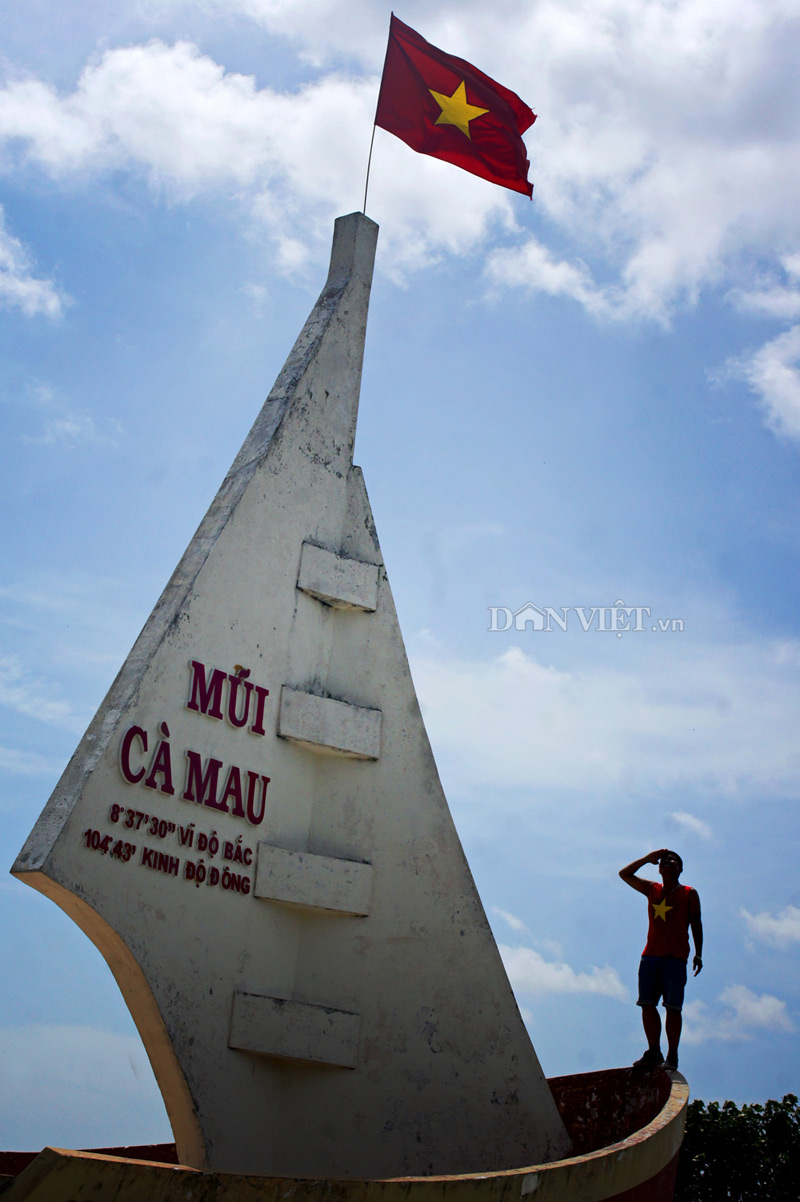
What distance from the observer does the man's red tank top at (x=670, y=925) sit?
1115 centimetres

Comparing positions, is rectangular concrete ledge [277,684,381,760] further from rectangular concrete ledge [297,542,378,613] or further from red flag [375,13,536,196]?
red flag [375,13,536,196]

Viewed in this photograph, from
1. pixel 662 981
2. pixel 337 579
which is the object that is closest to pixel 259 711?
A: pixel 337 579

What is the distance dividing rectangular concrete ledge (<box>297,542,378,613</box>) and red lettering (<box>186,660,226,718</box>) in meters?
1.54

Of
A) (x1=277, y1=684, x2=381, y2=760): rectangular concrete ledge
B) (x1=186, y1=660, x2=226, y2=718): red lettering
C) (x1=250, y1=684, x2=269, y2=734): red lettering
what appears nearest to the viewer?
(x1=186, y1=660, x2=226, y2=718): red lettering

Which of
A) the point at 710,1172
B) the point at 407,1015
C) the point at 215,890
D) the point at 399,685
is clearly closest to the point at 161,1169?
the point at 215,890

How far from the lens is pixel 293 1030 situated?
997 cm

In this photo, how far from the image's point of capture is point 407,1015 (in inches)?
418

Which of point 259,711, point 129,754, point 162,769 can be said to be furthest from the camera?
point 259,711

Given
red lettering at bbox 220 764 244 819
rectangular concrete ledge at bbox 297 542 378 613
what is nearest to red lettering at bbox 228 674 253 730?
red lettering at bbox 220 764 244 819

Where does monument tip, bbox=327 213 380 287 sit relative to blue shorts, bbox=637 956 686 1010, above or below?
above

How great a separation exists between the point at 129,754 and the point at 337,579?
3.20m

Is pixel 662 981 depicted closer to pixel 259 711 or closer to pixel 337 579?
pixel 259 711

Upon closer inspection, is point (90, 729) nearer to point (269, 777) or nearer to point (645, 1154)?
point (269, 777)

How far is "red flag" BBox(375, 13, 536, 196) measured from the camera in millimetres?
14039
